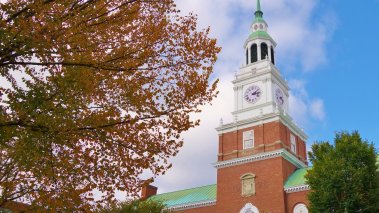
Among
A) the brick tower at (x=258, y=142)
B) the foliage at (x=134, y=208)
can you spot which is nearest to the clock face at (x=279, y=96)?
the brick tower at (x=258, y=142)

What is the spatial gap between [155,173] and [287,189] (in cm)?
2951

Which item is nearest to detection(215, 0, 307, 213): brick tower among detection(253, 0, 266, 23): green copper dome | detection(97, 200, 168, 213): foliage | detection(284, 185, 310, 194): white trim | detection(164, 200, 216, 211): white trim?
detection(284, 185, 310, 194): white trim

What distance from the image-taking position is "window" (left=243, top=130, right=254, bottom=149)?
4309 centimetres

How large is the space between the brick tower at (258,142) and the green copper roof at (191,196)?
11.5ft

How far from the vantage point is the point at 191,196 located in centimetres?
4825

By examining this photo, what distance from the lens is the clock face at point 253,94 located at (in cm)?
4584

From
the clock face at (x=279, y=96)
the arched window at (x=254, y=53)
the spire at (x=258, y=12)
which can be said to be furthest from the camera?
the spire at (x=258, y=12)

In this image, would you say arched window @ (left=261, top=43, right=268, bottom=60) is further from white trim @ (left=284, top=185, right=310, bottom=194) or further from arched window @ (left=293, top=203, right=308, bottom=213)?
arched window @ (left=293, top=203, right=308, bottom=213)

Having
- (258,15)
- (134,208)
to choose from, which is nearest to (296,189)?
(134,208)

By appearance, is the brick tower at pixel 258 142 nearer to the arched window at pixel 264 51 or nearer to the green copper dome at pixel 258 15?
the arched window at pixel 264 51

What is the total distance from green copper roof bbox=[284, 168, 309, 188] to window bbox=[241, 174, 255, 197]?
3.29 metres

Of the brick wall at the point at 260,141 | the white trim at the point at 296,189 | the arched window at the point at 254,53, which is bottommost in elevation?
the white trim at the point at 296,189

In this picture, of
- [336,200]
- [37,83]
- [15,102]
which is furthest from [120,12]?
[336,200]

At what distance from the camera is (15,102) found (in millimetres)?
9250
